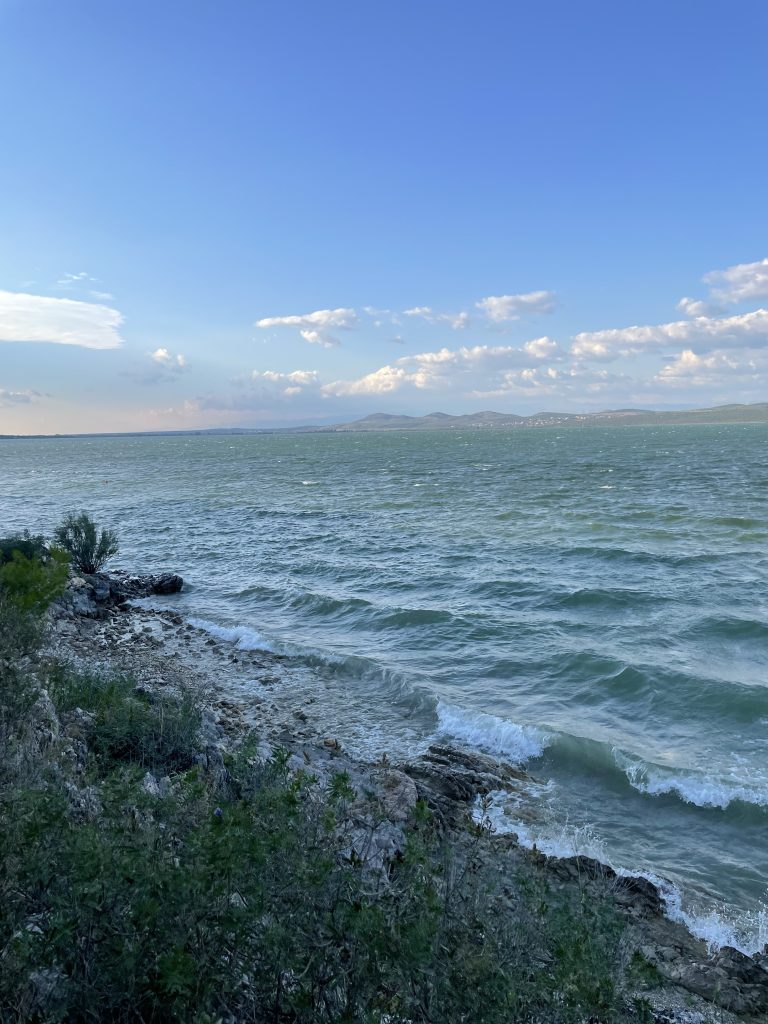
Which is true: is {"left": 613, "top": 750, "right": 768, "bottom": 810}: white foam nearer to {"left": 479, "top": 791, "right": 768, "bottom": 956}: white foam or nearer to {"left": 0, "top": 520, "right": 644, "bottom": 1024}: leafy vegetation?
{"left": 479, "top": 791, "right": 768, "bottom": 956}: white foam

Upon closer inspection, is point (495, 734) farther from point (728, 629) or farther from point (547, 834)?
point (728, 629)

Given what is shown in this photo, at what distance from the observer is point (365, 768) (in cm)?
1091

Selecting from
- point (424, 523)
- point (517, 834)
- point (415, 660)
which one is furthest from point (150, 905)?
point (424, 523)

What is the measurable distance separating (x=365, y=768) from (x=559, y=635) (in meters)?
8.93

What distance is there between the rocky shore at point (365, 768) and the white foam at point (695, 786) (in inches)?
73.0

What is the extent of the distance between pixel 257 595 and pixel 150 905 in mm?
20505

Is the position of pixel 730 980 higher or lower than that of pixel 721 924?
higher

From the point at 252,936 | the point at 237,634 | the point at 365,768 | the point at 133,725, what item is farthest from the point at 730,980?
the point at 237,634

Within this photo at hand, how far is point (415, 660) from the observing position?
56.3 feet

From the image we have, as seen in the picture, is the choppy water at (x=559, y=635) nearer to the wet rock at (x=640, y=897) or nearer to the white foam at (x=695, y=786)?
the white foam at (x=695, y=786)

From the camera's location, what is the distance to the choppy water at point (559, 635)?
10211mm

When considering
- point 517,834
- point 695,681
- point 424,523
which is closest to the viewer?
point 517,834

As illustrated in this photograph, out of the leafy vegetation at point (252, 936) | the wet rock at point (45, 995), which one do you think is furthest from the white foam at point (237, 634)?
the wet rock at point (45, 995)

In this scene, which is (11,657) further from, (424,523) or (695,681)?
(424,523)
